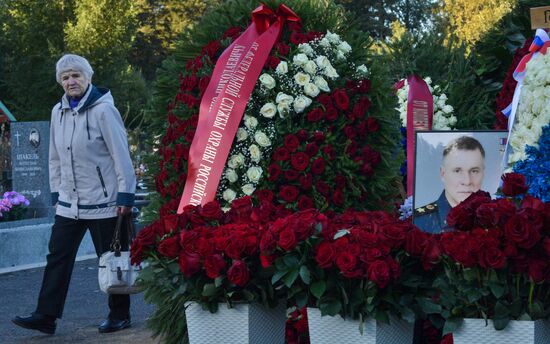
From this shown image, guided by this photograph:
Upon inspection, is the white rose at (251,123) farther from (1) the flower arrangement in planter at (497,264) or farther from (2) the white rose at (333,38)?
(1) the flower arrangement in planter at (497,264)

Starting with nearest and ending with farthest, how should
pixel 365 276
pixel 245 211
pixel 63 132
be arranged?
pixel 365 276 → pixel 245 211 → pixel 63 132

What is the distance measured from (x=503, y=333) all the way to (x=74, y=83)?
167 inches

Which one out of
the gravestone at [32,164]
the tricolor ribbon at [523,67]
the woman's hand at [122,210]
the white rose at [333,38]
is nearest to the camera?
the tricolor ribbon at [523,67]

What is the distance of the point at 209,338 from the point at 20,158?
1139 cm

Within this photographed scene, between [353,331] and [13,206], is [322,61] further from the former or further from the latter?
[13,206]

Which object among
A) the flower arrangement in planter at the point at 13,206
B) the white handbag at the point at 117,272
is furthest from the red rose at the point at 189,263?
the flower arrangement in planter at the point at 13,206

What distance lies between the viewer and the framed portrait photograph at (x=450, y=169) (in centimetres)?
440

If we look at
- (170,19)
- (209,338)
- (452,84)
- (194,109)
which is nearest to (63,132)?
(194,109)

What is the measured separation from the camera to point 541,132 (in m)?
4.02

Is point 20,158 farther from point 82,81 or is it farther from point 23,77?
point 23,77

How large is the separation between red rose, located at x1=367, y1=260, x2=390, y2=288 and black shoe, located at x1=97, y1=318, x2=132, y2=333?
12.6ft

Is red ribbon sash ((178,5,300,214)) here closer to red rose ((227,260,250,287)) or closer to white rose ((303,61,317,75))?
white rose ((303,61,317,75))

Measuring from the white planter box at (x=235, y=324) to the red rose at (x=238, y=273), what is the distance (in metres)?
0.16

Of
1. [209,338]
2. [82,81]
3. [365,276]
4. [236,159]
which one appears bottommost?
[209,338]
